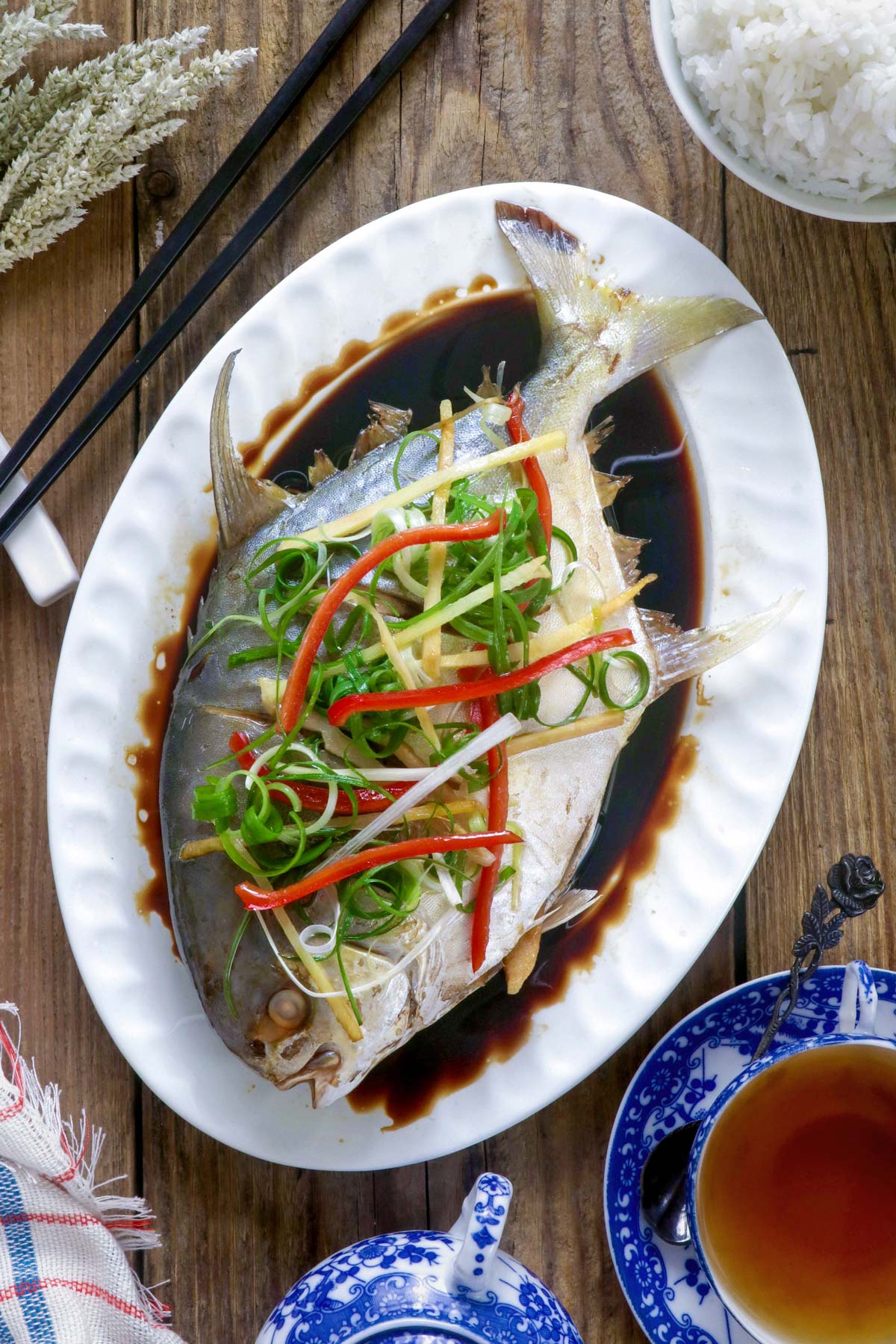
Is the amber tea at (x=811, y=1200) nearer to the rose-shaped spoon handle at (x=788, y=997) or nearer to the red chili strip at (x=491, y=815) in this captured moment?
the rose-shaped spoon handle at (x=788, y=997)

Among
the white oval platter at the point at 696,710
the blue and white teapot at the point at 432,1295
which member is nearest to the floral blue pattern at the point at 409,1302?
the blue and white teapot at the point at 432,1295

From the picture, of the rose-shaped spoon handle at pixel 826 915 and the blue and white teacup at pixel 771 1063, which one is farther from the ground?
the rose-shaped spoon handle at pixel 826 915

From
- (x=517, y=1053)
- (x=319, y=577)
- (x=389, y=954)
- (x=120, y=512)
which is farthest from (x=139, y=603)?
(x=517, y=1053)

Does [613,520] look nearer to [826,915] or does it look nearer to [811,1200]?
[826,915]

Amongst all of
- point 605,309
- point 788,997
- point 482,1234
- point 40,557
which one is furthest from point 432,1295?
point 605,309

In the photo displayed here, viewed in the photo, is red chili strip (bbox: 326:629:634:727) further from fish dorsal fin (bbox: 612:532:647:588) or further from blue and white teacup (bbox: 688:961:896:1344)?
blue and white teacup (bbox: 688:961:896:1344)

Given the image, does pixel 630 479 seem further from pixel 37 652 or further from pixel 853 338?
pixel 37 652
